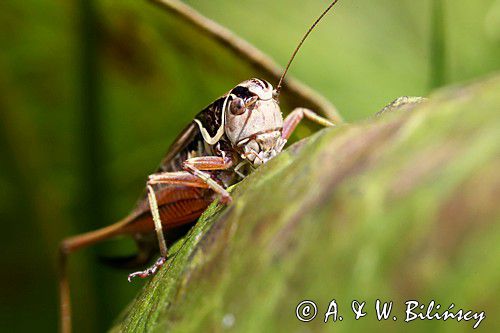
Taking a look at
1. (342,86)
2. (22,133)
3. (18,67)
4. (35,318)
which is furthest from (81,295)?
(342,86)

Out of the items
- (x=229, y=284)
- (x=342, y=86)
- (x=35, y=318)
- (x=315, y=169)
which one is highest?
(x=315, y=169)

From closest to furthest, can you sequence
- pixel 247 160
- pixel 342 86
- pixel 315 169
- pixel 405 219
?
1. pixel 405 219
2. pixel 315 169
3. pixel 247 160
4. pixel 342 86

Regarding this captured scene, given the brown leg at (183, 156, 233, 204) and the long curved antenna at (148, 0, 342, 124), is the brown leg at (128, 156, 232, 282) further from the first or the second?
the long curved antenna at (148, 0, 342, 124)

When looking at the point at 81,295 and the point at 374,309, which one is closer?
the point at 374,309

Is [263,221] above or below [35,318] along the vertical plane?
above

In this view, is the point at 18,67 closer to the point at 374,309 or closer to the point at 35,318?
the point at 35,318

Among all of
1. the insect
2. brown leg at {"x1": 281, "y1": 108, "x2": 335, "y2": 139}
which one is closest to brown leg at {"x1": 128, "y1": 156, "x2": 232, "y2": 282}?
the insect

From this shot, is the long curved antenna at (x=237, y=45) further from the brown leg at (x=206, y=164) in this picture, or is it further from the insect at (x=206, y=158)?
the brown leg at (x=206, y=164)
